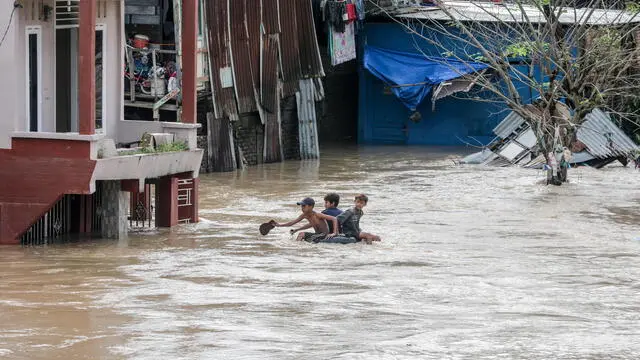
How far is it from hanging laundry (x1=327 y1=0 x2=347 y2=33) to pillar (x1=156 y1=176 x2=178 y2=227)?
546 inches

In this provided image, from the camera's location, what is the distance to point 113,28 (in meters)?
17.9

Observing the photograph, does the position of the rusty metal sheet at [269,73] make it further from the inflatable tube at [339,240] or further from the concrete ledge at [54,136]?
the concrete ledge at [54,136]

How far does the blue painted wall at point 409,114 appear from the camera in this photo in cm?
3378

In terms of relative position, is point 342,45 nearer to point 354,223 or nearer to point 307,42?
point 307,42

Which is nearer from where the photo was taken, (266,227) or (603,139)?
(266,227)

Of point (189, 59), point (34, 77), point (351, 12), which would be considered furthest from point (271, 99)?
point (34, 77)

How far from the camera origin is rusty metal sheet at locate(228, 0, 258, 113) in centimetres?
2536

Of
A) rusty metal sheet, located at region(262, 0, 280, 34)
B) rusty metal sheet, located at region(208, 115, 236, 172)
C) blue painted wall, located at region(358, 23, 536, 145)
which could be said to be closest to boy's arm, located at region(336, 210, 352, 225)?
rusty metal sheet, located at region(208, 115, 236, 172)

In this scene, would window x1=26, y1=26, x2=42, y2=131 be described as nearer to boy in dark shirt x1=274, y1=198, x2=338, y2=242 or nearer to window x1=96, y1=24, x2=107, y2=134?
window x1=96, y1=24, x2=107, y2=134

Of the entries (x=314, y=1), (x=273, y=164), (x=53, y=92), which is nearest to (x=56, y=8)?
(x=53, y=92)

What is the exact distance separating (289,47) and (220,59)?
412cm

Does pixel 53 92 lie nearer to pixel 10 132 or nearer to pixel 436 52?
pixel 10 132

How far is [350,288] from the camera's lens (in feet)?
44.1

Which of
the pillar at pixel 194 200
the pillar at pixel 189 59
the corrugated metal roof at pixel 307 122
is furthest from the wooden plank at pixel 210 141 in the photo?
the pillar at pixel 194 200
